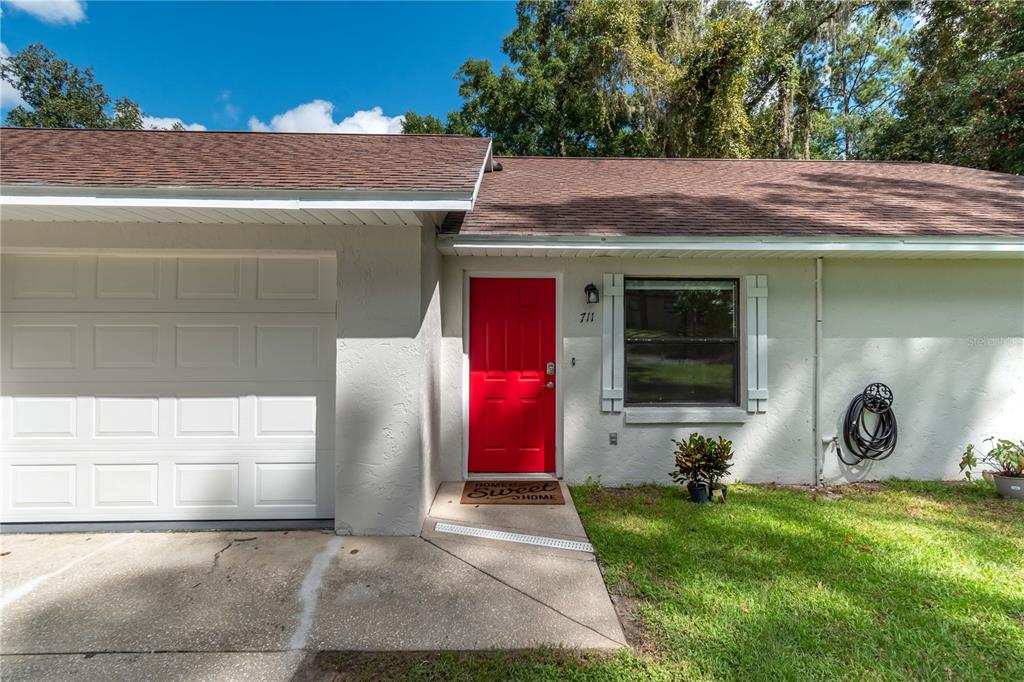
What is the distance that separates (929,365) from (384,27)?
11.3 m

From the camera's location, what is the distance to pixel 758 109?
1244 centimetres

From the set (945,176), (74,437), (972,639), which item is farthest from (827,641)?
(945,176)

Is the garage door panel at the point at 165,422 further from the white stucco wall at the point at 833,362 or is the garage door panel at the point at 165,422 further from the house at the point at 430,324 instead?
the white stucco wall at the point at 833,362

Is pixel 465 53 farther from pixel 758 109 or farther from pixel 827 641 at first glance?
pixel 827 641

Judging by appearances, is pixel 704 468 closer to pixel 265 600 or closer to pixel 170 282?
pixel 265 600

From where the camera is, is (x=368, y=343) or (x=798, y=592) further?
(x=368, y=343)

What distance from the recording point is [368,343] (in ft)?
11.0

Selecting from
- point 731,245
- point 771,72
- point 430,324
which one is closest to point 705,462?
point 731,245

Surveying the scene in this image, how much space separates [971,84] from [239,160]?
15.3 meters

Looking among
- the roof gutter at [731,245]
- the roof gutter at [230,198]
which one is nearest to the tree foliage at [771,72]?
the roof gutter at [731,245]

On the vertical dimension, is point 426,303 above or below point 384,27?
below

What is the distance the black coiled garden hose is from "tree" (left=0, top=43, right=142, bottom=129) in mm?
31742

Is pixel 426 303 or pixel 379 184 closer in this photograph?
pixel 379 184

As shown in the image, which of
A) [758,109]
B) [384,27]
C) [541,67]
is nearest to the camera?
[384,27]
